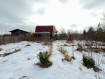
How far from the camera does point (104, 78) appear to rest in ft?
6.36

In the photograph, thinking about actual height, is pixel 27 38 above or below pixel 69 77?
above

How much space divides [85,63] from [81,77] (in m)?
0.97

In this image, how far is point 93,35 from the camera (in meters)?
5.95

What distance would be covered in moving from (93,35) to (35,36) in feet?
43.6

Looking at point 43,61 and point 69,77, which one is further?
point 43,61

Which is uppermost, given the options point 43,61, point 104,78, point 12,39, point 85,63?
point 12,39

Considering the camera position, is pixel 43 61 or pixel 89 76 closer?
pixel 89 76

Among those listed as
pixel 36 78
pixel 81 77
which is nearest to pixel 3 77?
pixel 36 78

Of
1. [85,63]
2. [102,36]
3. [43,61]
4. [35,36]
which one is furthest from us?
[35,36]

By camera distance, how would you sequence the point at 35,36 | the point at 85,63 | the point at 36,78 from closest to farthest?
the point at 36,78, the point at 85,63, the point at 35,36

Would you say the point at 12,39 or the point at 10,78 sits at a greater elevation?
the point at 12,39

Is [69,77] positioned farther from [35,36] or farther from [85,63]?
[35,36]

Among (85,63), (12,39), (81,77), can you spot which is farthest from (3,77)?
(12,39)

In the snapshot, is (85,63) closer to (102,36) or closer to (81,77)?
(81,77)
